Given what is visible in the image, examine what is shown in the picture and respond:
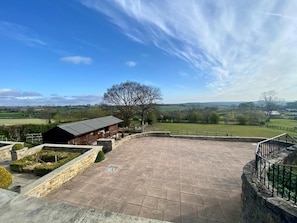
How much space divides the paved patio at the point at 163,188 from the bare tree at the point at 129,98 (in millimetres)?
24035

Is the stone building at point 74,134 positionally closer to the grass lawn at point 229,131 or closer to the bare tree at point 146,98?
the grass lawn at point 229,131

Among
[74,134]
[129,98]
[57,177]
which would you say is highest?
[129,98]

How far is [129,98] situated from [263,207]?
31.3 m

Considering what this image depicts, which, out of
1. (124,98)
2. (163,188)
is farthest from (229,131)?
(163,188)

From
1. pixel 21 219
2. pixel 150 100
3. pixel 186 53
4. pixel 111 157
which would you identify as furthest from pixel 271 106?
pixel 21 219

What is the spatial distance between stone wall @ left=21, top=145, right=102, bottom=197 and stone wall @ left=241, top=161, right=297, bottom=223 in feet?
16.7

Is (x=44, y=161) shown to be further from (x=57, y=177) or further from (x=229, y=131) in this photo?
(x=229, y=131)

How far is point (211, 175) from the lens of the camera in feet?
22.8

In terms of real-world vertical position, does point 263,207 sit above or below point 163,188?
above

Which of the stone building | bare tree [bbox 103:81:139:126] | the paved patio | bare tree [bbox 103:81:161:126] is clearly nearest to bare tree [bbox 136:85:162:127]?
bare tree [bbox 103:81:161:126]

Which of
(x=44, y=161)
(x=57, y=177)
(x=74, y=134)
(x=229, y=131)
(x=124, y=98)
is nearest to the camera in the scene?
(x=57, y=177)

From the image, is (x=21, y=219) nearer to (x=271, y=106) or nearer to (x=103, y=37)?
(x=103, y=37)

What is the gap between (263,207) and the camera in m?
2.88

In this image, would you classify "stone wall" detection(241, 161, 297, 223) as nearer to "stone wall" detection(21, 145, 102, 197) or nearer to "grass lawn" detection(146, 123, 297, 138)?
"stone wall" detection(21, 145, 102, 197)
